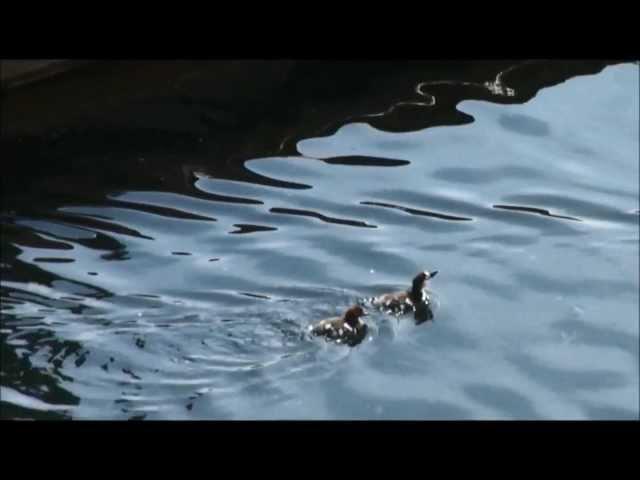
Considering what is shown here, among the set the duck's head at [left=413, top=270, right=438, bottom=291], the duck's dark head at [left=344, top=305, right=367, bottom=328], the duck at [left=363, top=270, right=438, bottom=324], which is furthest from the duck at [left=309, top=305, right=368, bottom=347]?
the duck's head at [left=413, top=270, right=438, bottom=291]

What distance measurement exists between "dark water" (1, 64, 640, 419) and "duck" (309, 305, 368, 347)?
52mm

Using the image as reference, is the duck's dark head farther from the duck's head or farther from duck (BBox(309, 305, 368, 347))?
the duck's head

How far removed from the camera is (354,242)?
6.54m

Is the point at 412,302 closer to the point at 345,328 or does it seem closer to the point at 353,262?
the point at 345,328

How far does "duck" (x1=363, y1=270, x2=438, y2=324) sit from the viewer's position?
18.3 ft

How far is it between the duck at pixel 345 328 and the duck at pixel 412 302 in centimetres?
24

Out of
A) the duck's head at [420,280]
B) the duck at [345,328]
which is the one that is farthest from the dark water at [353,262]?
the duck's head at [420,280]

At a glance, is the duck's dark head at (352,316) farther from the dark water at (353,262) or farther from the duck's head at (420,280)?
the duck's head at (420,280)

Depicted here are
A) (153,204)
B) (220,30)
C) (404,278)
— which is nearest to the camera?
(220,30)

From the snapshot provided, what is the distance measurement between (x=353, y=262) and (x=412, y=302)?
776 mm

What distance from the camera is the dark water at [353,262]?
496 centimetres
